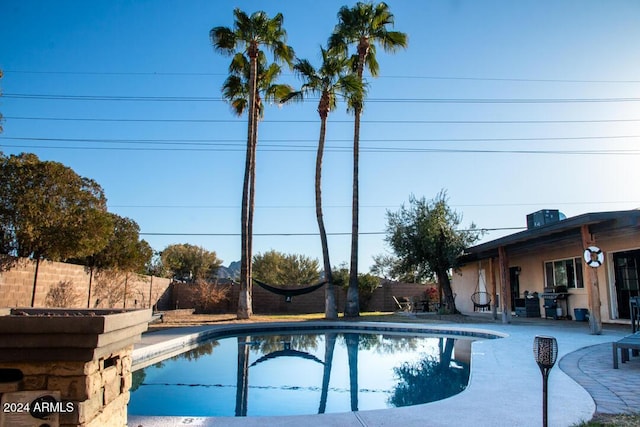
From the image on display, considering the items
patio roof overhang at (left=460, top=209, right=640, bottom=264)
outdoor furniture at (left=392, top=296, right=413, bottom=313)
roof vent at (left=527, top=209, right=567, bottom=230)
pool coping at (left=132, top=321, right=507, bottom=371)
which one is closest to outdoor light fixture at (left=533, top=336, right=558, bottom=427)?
pool coping at (left=132, top=321, right=507, bottom=371)

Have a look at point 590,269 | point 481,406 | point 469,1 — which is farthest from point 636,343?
point 469,1

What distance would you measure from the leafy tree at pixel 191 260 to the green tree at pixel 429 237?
774 inches

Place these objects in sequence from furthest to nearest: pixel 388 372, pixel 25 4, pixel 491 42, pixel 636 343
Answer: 1. pixel 491 42
2. pixel 25 4
3. pixel 388 372
4. pixel 636 343

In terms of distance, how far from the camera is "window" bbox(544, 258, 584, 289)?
12.2m

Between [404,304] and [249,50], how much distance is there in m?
12.2

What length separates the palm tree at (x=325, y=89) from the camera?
15.1m

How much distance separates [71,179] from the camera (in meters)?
10.3

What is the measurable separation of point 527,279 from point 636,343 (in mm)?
10334

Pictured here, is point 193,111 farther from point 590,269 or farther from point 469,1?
point 590,269

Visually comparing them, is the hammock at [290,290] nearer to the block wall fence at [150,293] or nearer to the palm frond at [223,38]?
the block wall fence at [150,293]

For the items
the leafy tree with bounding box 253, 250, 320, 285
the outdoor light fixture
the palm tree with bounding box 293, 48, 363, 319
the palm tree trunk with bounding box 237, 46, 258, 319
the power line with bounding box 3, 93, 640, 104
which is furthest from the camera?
the leafy tree with bounding box 253, 250, 320, 285

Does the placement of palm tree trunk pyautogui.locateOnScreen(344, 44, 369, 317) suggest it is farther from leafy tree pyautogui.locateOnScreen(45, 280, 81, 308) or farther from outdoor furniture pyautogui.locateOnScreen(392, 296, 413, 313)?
leafy tree pyautogui.locateOnScreen(45, 280, 81, 308)

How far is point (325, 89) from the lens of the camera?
1564 cm

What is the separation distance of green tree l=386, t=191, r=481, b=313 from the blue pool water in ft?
15.1
